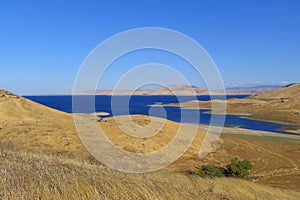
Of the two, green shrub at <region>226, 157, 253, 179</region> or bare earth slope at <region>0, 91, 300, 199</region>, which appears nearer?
bare earth slope at <region>0, 91, 300, 199</region>

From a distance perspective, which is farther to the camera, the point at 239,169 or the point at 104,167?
the point at 239,169

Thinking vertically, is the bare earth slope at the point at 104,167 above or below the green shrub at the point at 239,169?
above

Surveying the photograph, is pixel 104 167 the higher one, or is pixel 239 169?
pixel 104 167

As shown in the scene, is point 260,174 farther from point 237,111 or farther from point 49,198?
point 237,111

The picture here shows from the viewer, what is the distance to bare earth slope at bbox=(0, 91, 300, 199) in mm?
5902

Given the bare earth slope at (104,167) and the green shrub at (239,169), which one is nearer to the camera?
the bare earth slope at (104,167)

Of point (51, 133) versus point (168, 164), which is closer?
point (168, 164)

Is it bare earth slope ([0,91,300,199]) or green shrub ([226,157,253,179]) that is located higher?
bare earth slope ([0,91,300,199])

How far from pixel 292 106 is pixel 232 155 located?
248ft

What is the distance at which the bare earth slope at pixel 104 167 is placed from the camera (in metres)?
5.90

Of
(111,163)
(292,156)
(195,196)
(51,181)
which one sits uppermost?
(51,181)

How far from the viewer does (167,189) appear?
6.50 meters

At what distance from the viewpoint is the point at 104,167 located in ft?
35.6

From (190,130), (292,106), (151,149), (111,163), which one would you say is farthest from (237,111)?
(111,163)
